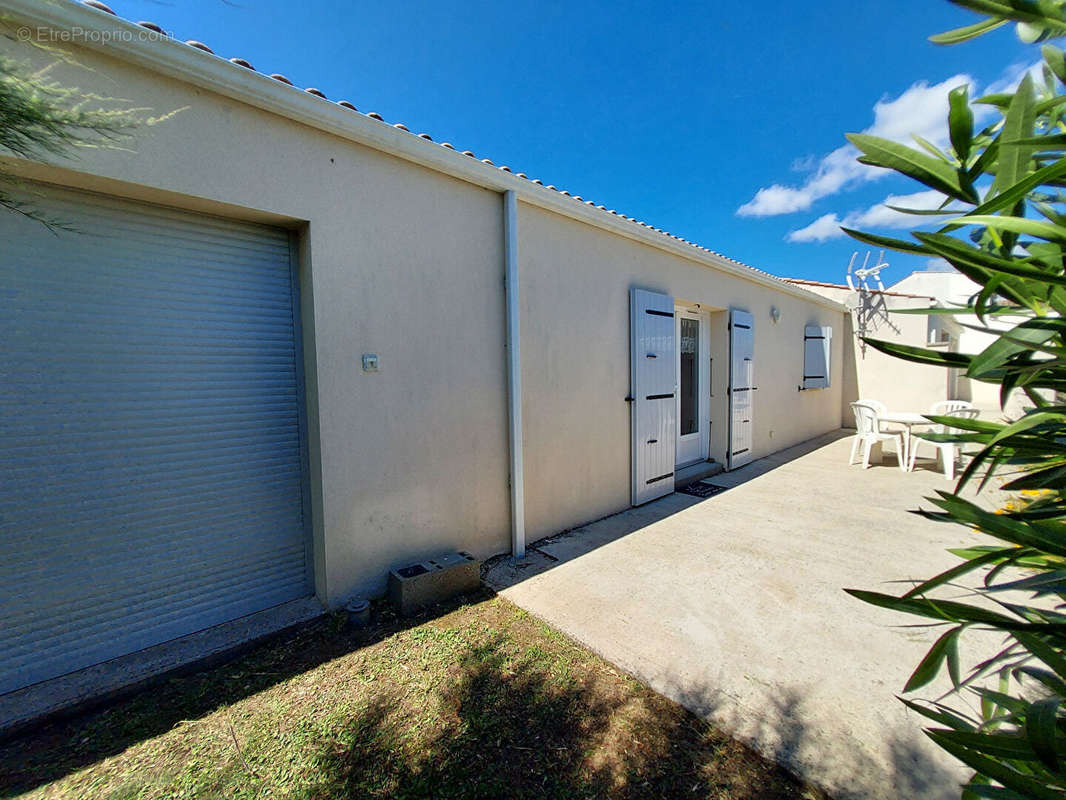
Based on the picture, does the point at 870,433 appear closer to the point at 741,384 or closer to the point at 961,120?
the point at 741,384

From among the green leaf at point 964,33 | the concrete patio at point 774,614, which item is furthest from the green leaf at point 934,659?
the green leaf at point 964,33

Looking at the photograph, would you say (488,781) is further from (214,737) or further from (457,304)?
(457,304)

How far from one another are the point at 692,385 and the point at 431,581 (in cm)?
452

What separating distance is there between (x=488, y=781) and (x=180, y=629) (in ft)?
6.43

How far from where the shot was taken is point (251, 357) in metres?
2.54

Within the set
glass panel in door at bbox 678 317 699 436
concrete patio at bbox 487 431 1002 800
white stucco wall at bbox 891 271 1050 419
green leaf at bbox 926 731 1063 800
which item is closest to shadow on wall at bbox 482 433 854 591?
concrete patio at bbox 487 431 1002 800

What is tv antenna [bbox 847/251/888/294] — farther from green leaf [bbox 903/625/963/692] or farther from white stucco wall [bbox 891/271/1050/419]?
green leaf [bbox 903/625/963/692]

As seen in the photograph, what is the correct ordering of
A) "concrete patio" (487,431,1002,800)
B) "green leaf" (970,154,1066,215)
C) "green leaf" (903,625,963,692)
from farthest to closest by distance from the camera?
1. "concrete patio" (487,431,1002,800)
2. "green leaf" (903,625,963,692)
3. "green leaf" (970,154,1066,215)

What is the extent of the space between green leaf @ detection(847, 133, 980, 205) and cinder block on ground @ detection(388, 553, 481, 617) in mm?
2815

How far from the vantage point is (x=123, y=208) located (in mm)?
2156

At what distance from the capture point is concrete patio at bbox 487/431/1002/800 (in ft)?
5.54

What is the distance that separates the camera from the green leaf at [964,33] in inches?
31.8

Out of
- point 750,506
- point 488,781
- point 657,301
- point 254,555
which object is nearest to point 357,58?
point 254,555

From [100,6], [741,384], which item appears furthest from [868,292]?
[100,6]
